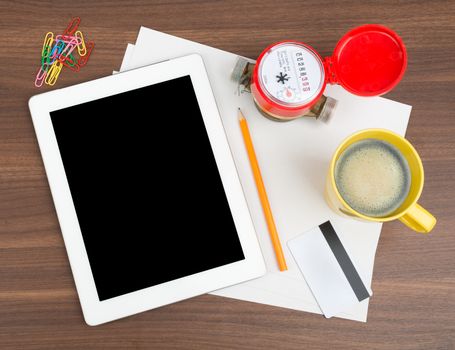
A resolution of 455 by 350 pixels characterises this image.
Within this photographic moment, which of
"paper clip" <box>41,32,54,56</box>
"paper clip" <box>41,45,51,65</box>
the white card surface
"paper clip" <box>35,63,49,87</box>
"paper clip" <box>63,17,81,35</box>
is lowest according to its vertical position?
the white card surface

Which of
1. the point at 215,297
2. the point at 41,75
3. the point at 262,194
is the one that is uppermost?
the point at 41,75

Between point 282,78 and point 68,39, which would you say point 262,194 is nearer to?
point 282,78

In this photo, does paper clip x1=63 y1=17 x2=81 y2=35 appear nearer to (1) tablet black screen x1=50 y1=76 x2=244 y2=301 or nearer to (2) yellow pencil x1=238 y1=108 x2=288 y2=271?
(1) tablet black screen x1=50 y1=76 x2=244 y2=301

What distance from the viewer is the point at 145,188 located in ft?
1.98

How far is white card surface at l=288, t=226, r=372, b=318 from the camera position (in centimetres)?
62

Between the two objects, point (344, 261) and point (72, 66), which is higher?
point (72, 66)

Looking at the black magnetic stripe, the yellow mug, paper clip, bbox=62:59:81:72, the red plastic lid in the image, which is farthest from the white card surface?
paper clip, bbox=62:59:81:72

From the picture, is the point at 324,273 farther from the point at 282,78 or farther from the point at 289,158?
the point at 282,78

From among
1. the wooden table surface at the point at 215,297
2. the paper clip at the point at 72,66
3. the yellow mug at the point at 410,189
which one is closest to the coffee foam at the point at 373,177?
the yellow mug at the point at 410,189

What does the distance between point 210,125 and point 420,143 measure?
33 centimetres

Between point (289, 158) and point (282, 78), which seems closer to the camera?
point (282, 78)

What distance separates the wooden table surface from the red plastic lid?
9cm

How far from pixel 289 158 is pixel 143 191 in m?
0.23

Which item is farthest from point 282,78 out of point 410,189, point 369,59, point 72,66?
point 72,66
